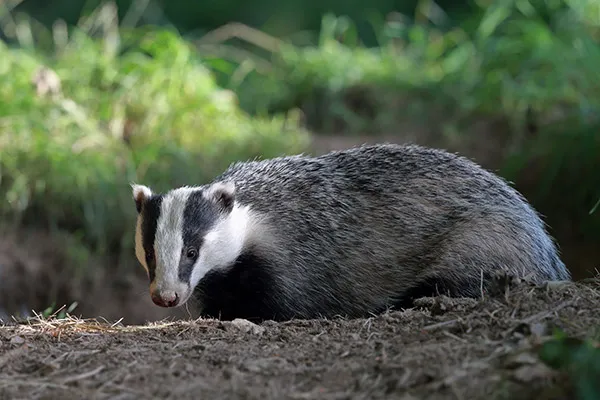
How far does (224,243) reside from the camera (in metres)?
4.68

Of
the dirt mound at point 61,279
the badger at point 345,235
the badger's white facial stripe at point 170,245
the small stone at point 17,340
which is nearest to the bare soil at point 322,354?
the small stone at point 17,340

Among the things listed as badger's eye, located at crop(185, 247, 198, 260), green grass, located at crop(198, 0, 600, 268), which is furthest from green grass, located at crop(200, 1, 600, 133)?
badger's eye, located at crop(185, 247, 198, 260)

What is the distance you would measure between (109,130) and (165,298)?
11.3 ft

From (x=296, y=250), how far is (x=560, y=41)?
4.17m

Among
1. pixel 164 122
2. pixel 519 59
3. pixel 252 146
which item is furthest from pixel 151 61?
pixel 519 59

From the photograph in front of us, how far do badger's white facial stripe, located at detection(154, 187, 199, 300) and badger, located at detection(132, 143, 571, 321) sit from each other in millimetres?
12

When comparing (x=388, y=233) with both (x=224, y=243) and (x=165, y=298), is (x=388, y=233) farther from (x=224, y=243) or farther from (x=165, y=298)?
(x=165, y=298)

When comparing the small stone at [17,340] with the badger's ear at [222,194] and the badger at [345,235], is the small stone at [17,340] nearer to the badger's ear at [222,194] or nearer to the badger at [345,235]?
the badger at [345,235]

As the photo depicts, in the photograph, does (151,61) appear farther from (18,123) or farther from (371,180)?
(371,180)

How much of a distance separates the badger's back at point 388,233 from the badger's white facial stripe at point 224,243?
0.36 feet

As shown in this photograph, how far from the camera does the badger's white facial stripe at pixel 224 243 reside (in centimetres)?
455

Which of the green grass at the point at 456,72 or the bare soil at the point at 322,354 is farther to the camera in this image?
the green grass at the point at 456,72

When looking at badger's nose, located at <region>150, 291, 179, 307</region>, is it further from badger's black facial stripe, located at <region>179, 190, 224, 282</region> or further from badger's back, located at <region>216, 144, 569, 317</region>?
badger's back, located at <region>216, 144, 569, 317</region>

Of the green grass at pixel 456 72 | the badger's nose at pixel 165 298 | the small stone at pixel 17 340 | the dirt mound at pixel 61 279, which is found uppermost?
the green grass at pixel 456 72
